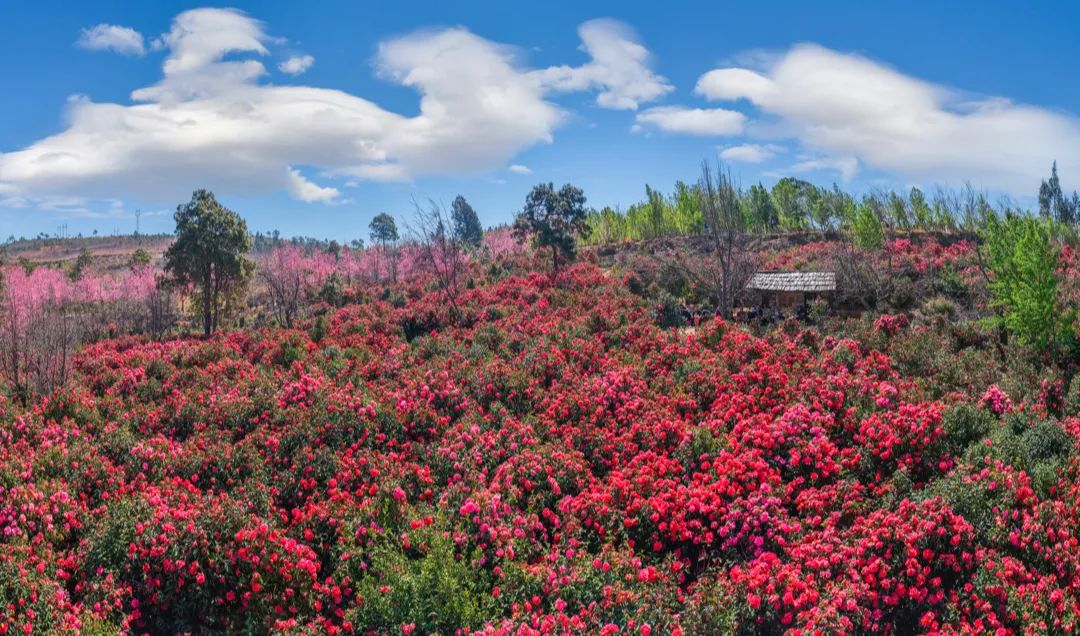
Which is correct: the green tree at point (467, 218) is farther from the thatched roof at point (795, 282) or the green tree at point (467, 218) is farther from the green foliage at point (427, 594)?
the green foliage at point (427, 594)

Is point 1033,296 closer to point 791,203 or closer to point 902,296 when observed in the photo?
point 902,296

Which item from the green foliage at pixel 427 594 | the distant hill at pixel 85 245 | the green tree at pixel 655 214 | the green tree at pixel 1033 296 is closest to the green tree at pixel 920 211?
the green tree at pixel 655 214

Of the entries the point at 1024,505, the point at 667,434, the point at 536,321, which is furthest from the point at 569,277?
the point at 1024,505

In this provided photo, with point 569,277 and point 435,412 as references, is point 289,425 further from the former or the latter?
point 569,277

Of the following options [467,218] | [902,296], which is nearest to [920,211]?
[902,296]

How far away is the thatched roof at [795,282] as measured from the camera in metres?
23.2

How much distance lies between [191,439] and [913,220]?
151 ft

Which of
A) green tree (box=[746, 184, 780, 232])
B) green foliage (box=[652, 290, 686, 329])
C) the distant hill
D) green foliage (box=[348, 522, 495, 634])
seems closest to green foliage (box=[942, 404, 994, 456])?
green foliage (box=[348, 522, 495, 634])

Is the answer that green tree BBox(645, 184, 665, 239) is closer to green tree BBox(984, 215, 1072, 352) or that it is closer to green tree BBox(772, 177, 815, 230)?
green tree BBox(772, 177, 815, 230)

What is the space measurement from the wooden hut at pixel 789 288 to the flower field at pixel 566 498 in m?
7.15

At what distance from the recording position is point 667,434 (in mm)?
11539

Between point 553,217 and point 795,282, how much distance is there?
1703 centimetres

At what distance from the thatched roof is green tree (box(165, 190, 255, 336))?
24.8m

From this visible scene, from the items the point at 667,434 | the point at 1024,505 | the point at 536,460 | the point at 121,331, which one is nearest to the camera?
the point at 1024,505
